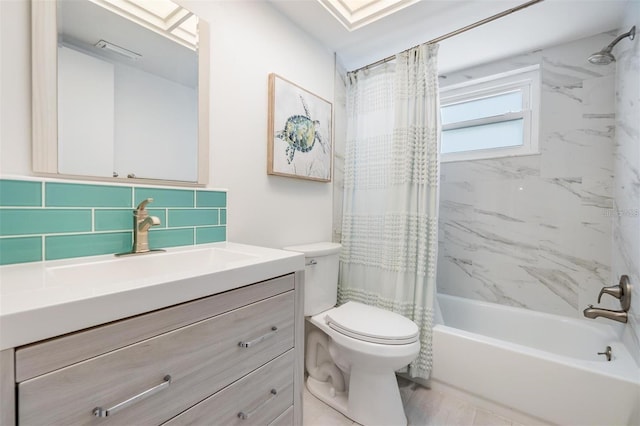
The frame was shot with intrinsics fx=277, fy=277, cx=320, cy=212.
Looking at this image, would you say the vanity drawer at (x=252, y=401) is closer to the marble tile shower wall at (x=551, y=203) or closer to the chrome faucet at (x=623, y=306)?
the chrome faucet at (x=623, y=306)

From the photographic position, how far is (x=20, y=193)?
82cm

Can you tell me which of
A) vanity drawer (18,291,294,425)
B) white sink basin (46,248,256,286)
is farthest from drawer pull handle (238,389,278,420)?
white sink basin (46,248,256,286)

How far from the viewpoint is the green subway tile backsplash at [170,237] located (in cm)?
112

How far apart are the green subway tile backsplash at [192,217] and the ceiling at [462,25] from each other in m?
1.27

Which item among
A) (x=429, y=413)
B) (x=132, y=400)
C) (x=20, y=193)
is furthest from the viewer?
(x=429, y=413)

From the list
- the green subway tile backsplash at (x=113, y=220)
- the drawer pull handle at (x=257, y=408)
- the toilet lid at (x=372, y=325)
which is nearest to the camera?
the drawer pull handle at (x=257, y=408)

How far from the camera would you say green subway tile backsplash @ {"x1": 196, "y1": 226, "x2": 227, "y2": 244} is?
1269 millimetres

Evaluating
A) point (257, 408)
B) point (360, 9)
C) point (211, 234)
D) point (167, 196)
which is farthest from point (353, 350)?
point (360, 9)

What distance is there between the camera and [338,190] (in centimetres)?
216

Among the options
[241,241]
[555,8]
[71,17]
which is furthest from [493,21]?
[71,17]

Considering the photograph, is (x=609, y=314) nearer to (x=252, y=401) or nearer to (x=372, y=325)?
(x=372, y=325)

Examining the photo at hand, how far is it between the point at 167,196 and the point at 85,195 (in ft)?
0.88

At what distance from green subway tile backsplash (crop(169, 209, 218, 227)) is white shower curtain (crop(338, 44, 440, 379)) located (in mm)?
1038

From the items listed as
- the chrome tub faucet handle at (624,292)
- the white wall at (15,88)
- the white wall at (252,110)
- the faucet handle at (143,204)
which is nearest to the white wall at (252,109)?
the white wall at (252,110)
